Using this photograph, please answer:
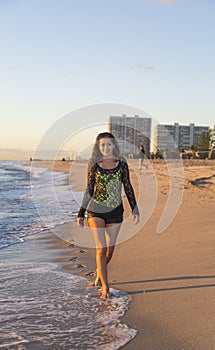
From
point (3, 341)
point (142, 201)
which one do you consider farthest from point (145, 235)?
point (142, 201)

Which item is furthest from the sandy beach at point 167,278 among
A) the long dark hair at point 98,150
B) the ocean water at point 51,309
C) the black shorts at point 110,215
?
the long dark hair at point 98,150

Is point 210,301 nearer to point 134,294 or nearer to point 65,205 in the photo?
point 134,294

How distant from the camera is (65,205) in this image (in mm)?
→ 14602

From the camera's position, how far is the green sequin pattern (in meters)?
5.09

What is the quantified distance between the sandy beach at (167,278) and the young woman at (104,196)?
0.57m

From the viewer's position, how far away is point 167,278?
543 cm

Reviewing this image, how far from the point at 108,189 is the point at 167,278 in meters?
1.33

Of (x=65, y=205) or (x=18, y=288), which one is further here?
(x=65, y=205)

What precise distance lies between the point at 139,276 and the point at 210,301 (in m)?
1.24

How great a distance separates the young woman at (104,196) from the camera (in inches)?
199

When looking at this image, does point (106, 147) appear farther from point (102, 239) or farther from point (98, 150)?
point (102, 239)

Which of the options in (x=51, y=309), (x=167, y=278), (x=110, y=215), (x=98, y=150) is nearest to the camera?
(x=51, y=309)

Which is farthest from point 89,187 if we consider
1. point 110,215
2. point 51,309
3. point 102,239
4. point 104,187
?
point 51,309

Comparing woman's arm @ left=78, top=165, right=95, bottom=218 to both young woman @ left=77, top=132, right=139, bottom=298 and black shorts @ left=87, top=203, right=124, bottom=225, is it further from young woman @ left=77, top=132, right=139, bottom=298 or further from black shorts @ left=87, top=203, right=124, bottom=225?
black shorts @ left=87, top=203, right=124, bottom=225
